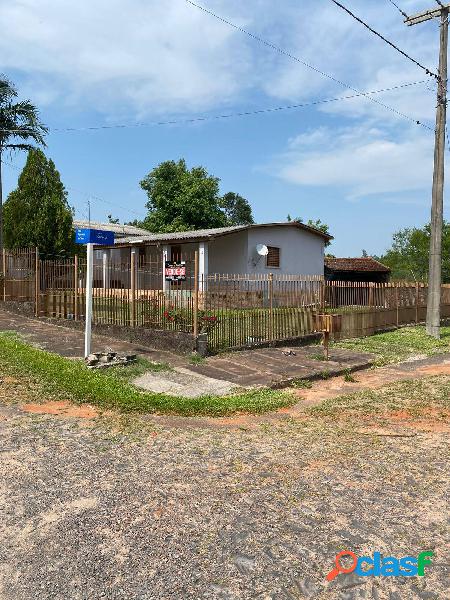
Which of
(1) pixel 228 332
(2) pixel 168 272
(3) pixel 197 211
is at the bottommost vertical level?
(1) pixel 228 332

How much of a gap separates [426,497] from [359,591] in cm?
145

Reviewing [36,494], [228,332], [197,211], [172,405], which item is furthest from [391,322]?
[197,211]

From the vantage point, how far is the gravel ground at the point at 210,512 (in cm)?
282

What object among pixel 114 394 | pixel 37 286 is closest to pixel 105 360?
pixel 114 394

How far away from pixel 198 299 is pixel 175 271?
163cm

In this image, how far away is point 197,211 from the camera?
34812 millimetres

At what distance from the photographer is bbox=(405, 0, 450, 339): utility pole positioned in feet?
Result: 49.4

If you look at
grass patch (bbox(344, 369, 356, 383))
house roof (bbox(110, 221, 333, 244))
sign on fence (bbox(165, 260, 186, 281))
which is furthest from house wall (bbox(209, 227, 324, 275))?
grass patch (bbox(344, 369, 356, 383))

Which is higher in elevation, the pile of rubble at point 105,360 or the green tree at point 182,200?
the green tree at point 182,200

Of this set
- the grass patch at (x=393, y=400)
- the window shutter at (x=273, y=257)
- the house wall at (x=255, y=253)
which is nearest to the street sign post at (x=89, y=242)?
the grass patch at (x=393, y=400)

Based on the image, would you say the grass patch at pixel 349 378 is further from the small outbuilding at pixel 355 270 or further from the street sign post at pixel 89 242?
the small outbuilding at pixel 355 270

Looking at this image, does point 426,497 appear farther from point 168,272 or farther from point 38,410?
point 168,272

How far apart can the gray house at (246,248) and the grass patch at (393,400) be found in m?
13.3

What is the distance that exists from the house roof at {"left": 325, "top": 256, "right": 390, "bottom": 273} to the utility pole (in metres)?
13.7
